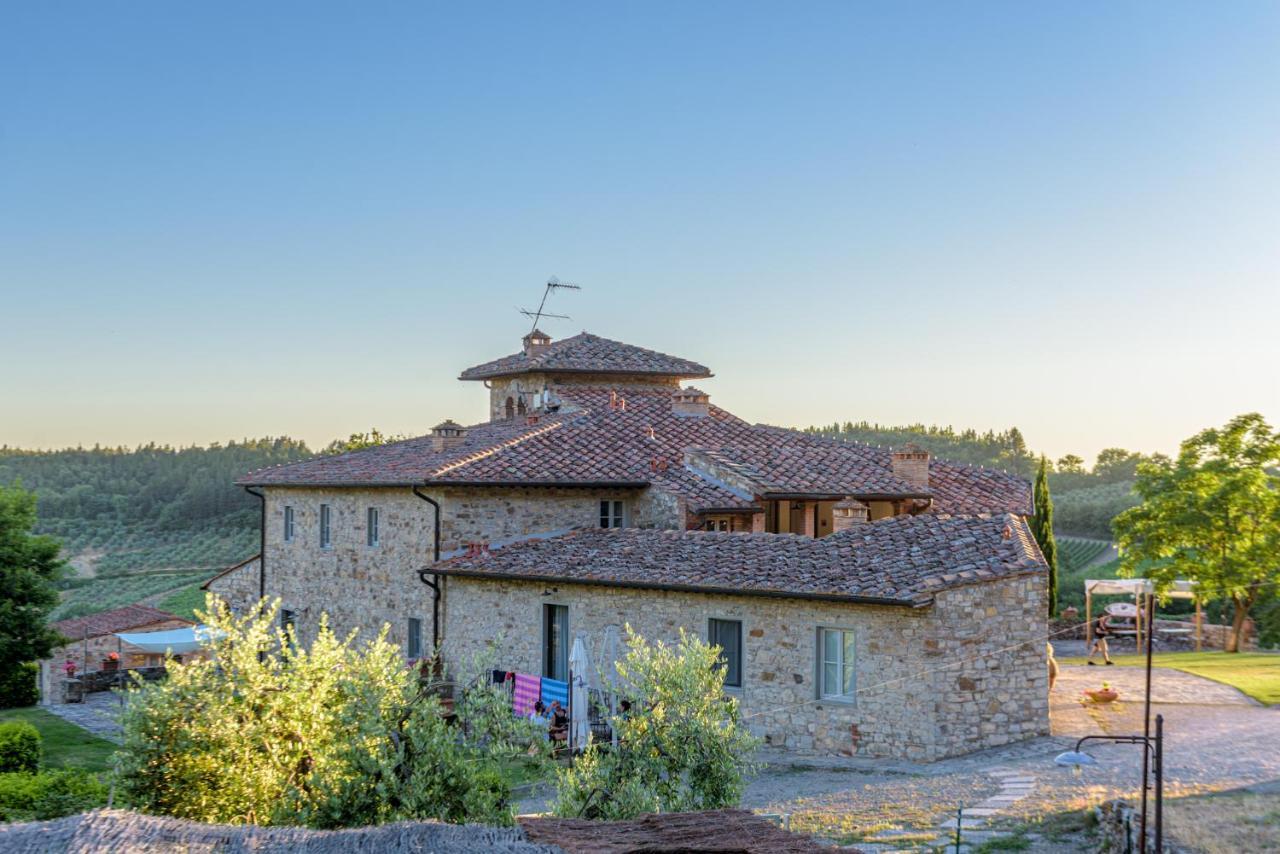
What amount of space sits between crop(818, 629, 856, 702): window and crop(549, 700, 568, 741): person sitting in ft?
13.2

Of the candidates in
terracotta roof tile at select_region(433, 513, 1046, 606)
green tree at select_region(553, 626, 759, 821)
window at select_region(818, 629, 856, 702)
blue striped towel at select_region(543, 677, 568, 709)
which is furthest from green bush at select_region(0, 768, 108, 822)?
window at select_region(818, 629, 856, 702)

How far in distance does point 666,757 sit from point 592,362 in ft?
75.4

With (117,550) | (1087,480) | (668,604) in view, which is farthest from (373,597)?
(1087,480)

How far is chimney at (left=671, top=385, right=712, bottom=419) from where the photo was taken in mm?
28422

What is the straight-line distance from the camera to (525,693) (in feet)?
65.0

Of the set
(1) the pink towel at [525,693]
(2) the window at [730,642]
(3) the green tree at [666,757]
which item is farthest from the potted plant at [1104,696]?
(3) the green tree at [666,757]

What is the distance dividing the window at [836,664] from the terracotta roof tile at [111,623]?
2462 centimetres

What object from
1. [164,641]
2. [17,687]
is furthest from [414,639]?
[164,641]

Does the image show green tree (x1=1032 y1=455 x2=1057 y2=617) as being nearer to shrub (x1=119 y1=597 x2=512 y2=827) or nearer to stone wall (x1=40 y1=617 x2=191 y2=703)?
stone wall (x1=40 y1=617 x2=191 y2=703)

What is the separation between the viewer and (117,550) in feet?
241

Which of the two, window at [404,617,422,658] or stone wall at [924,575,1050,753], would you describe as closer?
stone wall at [924,575,1050,753]

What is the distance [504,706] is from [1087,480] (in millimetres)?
77424

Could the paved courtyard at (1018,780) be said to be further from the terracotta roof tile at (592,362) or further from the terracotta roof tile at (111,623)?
the terracotta roof tile at (111,623)

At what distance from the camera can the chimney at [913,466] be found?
24828 mm
